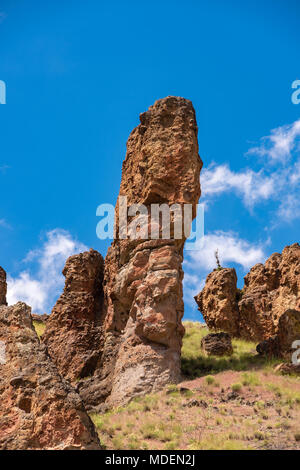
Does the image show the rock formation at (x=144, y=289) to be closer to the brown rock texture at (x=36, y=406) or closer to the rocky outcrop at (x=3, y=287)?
the rocky outcrop at (x=3, y=287)

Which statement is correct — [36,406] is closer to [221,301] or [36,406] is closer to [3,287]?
[3,287]

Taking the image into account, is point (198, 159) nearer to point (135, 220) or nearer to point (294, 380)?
point (135, 220)

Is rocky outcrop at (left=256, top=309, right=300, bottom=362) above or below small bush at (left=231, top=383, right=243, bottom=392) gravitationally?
above

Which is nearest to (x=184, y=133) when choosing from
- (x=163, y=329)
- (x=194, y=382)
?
(x=163, y=329)

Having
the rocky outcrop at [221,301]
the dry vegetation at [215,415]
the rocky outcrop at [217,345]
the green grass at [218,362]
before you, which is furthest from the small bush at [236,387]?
the rocky outcrop at [221,301]

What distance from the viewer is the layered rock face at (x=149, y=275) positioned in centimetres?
1828

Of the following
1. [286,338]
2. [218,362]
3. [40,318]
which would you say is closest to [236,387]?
[286,338]

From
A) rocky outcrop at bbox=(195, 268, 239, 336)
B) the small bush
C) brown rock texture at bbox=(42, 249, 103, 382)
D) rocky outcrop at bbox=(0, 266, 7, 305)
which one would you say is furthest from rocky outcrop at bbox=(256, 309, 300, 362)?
rocky outcrop at bbox=(0, 266, 7, 305)

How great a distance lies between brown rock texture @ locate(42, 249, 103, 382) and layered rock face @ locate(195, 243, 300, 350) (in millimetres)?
11066

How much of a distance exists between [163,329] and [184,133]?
31.4ft

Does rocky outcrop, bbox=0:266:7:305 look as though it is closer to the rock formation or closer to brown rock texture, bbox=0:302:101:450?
the rock formation

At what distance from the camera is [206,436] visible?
12250 mm

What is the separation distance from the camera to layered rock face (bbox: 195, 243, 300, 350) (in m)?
28.6
